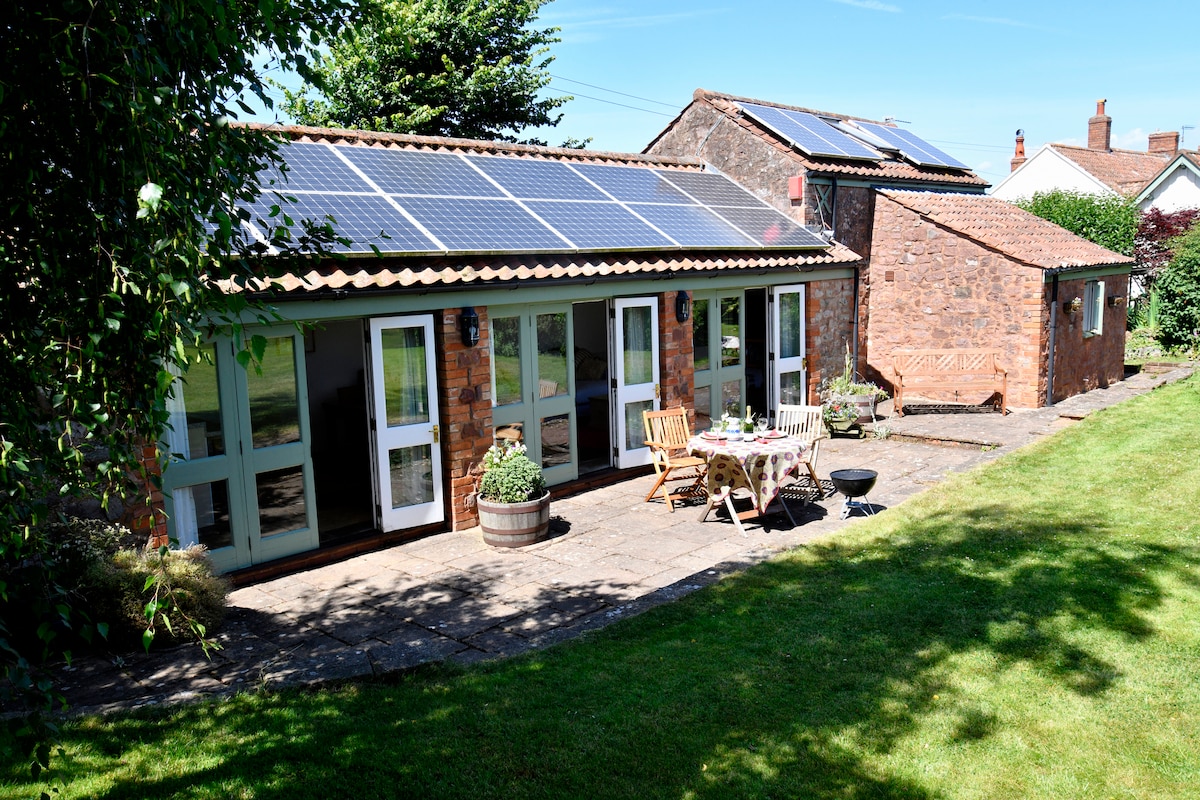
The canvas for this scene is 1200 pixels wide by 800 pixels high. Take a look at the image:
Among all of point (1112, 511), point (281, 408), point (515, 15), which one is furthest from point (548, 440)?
point (515, 15)

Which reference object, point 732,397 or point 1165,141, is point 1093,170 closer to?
point 1165,141

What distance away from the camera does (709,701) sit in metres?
5.73

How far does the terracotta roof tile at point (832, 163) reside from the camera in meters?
16.3

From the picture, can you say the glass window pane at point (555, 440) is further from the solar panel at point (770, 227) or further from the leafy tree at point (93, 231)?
the leafy tree at point (93, 231)

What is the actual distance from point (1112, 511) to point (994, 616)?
147 inches

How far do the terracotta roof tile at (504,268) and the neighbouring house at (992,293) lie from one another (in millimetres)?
3844

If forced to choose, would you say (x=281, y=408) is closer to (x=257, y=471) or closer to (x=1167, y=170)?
(x=257, y=471)

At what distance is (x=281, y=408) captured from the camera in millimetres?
8930

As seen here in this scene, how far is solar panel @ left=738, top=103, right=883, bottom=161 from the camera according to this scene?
1642 cm

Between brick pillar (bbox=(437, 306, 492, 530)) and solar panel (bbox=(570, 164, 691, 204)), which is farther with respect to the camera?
solar panel (bbox=(570, 164, 691, 204))

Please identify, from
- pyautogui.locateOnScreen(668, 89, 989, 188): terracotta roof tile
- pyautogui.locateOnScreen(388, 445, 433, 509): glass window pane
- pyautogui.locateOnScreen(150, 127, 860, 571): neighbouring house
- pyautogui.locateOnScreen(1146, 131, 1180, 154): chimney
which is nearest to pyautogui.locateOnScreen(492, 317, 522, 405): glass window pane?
pyautogui.locateOnScreen(150, 127, 860, 571): neighbouring house

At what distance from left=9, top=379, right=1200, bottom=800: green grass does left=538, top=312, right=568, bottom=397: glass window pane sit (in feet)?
13.7

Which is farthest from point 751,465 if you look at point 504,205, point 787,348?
point 787,348

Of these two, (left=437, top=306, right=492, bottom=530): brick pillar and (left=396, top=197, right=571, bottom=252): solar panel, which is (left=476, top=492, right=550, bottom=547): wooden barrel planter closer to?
(left=437, top=306, right=492, bottom=530): brick pillar
